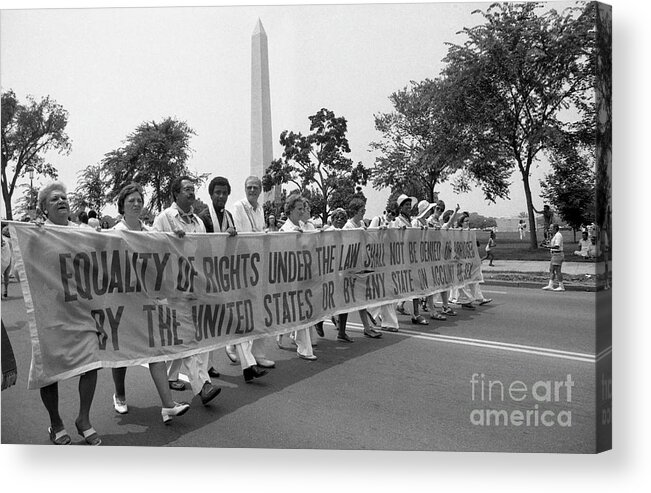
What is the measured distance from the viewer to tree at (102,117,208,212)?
571 cm

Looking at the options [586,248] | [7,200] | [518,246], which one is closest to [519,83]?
[586,248]

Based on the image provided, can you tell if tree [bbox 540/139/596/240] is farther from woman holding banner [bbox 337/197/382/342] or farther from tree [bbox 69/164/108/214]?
tree [bbox 69/164/108/214]

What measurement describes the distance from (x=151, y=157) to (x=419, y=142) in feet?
11.5

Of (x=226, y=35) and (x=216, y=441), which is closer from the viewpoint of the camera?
(x=216, y=441)

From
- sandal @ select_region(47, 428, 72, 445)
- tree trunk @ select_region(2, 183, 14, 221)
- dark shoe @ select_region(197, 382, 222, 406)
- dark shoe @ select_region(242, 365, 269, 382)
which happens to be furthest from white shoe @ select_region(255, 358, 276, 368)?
tree trunk @ select_region(2, 183, 14, 221)

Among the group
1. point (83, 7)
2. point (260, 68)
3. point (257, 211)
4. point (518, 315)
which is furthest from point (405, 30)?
point (518, 315)

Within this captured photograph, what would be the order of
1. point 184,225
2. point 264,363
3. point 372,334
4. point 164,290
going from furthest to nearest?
1. point 372,334
2. point 264,363
3. point 184,225
4. point 164,290

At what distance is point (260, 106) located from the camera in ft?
18.7

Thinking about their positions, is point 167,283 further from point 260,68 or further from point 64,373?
point 260,68

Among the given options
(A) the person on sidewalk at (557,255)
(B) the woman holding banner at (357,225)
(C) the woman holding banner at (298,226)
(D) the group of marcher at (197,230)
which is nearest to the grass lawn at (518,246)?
(A) the person on sidewalk at (557,255)

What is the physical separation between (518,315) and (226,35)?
5240 millimetres

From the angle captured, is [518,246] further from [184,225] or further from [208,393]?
[208,393]

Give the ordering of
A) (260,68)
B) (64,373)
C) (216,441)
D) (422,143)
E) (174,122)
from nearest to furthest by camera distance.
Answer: (64,373) → (216,441) → (260,68) → (174,122) → (422,143)

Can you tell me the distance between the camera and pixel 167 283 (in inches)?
190
